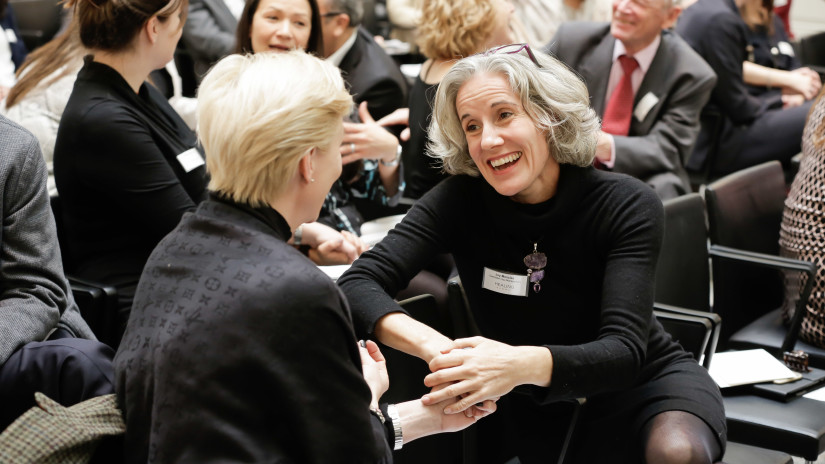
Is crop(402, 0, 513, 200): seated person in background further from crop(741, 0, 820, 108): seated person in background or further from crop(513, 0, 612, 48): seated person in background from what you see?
crop(741, 0, 820, 108): seated person in background

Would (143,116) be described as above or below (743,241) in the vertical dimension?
above

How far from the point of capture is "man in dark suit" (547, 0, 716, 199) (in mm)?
3730

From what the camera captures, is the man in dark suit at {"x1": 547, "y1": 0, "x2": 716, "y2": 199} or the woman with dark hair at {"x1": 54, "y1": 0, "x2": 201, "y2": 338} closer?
the woman with dark hair at {"x1": 54, "y1": 0, "x2": 201, "y2": 338}

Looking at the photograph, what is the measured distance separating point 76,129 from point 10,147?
0.51 meters

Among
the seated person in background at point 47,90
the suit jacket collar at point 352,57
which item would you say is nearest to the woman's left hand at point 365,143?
the suit jacket collar at point 352,57

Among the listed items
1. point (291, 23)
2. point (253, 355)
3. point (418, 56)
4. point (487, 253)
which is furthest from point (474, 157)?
point (418, 56)

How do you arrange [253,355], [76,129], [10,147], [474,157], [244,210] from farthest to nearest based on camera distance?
[76,129]
[474,157]
[10,147]
[244,210]
[253,355]

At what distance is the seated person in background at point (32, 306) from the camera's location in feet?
5.42

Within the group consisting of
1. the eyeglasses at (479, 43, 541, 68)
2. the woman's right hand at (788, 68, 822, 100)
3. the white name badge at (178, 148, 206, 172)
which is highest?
the eyeglasses at (479, 43, 541, 68)

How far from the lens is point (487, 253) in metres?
2.14

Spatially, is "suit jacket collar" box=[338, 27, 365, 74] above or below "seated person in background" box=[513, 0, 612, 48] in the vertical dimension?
above

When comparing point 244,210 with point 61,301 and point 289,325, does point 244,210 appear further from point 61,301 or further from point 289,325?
point 61,301

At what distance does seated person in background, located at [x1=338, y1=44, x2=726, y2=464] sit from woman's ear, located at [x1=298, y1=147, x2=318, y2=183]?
0.52 metres

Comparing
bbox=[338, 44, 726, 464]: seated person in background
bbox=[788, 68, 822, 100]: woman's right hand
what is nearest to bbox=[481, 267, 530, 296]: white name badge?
bbox=[338, 44, 726, 464]: seated person in background
